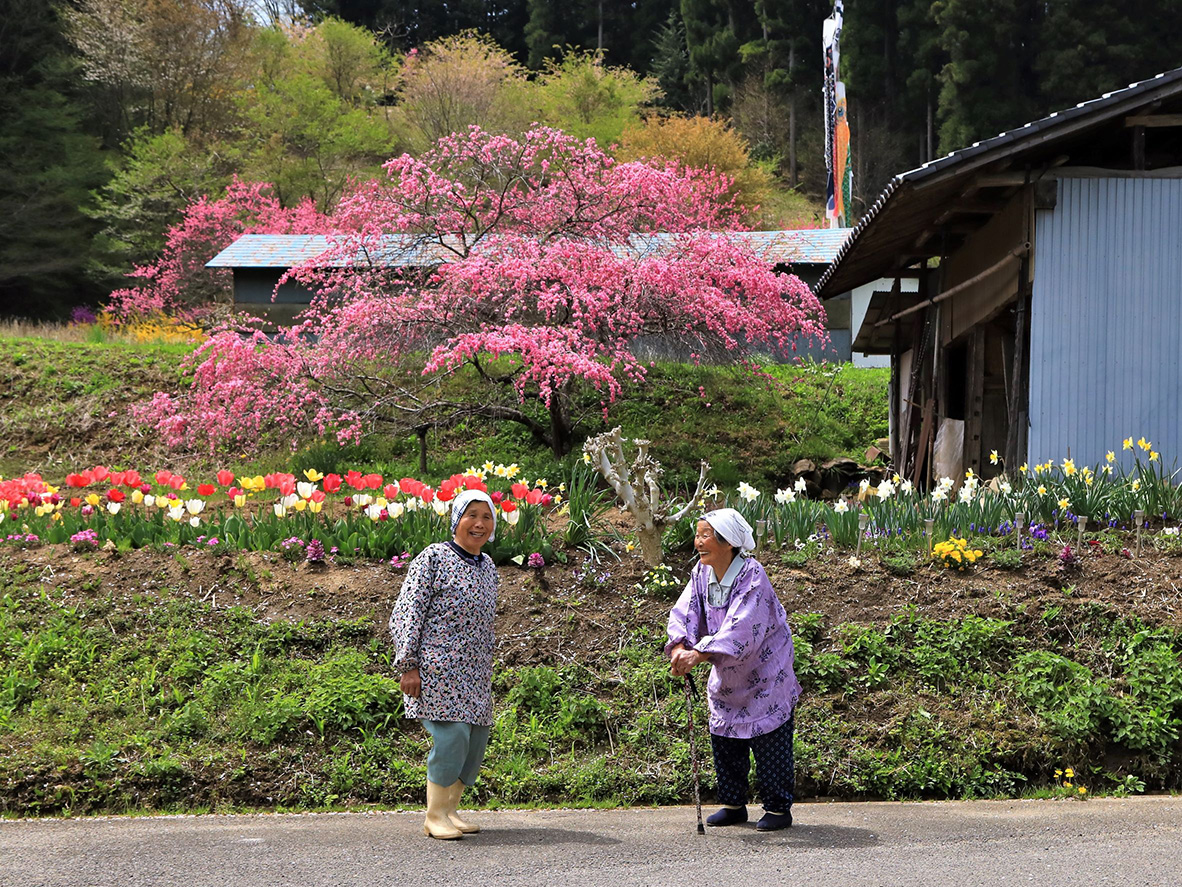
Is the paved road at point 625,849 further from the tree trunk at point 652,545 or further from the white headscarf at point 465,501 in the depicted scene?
the tree trunk at point 652,545

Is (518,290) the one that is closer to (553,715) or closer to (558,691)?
(558,691)

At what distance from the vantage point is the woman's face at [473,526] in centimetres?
460

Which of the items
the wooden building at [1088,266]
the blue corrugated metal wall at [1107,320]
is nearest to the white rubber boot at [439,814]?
the wooden building at [1088,266]

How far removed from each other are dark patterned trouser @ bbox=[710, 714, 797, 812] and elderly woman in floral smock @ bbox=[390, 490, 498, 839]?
101 cm

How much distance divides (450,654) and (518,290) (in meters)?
8.83

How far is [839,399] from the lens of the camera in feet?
63.0

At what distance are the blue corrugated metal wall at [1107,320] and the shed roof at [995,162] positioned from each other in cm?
48

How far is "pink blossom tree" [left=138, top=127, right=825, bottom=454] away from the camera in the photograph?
1309 centimetres

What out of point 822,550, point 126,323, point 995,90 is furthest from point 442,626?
point 995,90

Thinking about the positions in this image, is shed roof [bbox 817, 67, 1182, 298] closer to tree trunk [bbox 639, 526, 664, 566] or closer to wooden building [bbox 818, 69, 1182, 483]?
wooden building [bbox 818, 69, 1182, 483]

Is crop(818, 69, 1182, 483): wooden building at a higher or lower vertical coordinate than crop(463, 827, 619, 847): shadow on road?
higher

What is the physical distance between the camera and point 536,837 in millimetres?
4531

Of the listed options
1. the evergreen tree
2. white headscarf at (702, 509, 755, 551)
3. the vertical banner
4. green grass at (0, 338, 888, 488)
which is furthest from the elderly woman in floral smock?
the evergreen tree

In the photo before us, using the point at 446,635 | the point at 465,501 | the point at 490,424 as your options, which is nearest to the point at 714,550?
the point at 465,501
